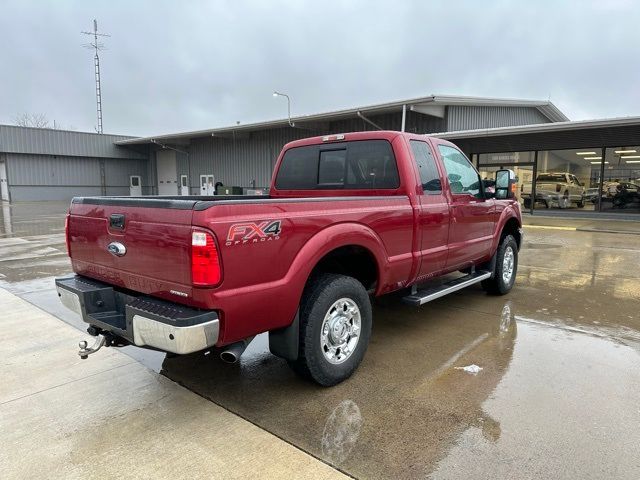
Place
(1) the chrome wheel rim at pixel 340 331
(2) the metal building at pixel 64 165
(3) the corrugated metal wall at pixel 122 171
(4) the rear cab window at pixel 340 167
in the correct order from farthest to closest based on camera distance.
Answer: (3) the corrugated metal wall at pixel 122 171, (2) the metal building at pixel 64 165, (4) the rear cab window at pixel 340 167, (1) the chrome wheel rim at pixel 340 331

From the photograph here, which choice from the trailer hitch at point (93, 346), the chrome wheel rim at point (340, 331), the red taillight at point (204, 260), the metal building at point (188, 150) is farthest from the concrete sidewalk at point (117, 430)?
the metal building at point (188, 150)

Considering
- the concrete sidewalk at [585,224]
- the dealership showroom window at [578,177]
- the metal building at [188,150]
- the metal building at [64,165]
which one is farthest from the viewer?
the metal building at [64,165]

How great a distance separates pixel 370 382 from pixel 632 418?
5.79 feet

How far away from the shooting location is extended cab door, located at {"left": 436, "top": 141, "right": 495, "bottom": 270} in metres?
4.74

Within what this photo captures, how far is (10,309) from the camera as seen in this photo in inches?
214

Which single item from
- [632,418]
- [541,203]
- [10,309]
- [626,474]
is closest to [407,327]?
[632,418]

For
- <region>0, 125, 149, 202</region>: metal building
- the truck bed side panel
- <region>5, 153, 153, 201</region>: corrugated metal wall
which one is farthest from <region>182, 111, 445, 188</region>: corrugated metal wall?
the truck bed side panel

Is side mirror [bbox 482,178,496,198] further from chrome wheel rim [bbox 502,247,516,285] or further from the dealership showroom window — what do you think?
the dealership showroom window

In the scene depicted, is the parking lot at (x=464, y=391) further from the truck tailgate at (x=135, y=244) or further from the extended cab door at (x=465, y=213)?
the truck tailgate at (x=135, y=244)

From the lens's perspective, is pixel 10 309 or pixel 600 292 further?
pixel 600 292

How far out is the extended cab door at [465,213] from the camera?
474cm

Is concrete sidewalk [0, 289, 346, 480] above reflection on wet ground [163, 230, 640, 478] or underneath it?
underneath

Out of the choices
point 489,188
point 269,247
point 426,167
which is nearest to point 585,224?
point 489,188

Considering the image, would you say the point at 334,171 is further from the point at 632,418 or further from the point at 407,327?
the point at 632,418
